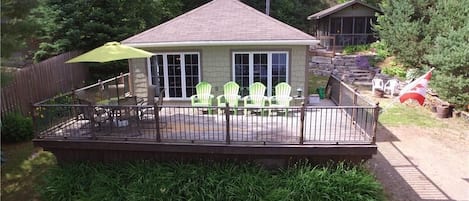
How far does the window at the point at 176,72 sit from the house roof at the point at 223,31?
0.62 meters

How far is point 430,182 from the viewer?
8406mm

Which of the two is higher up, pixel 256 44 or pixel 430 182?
pixel 256 44

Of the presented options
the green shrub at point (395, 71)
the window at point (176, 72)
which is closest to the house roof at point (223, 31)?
the window at point (176, 72)

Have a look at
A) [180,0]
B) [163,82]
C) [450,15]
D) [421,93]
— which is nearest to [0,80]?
[163,82]

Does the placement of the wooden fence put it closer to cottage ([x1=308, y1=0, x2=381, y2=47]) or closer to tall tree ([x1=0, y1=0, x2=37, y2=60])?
tall tree ([x1=0, y1=0, x2=37, y2=60])

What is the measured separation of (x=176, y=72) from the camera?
36.7ft

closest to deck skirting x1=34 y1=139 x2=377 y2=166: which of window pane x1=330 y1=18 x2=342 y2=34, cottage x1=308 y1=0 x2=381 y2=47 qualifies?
cottage x1=308 y1=0 x2=381 y2=47

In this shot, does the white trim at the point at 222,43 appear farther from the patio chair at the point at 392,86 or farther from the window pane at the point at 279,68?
the patio chair at the point at 392,86

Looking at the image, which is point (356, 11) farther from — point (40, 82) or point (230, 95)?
point (40, 82)

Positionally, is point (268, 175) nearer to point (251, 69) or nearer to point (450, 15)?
point (251, 69)

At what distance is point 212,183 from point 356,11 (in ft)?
80.1

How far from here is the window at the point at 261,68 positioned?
1086 cm

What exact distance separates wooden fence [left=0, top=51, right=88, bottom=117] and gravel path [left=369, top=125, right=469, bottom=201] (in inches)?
408

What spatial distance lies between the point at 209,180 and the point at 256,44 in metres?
4.62
